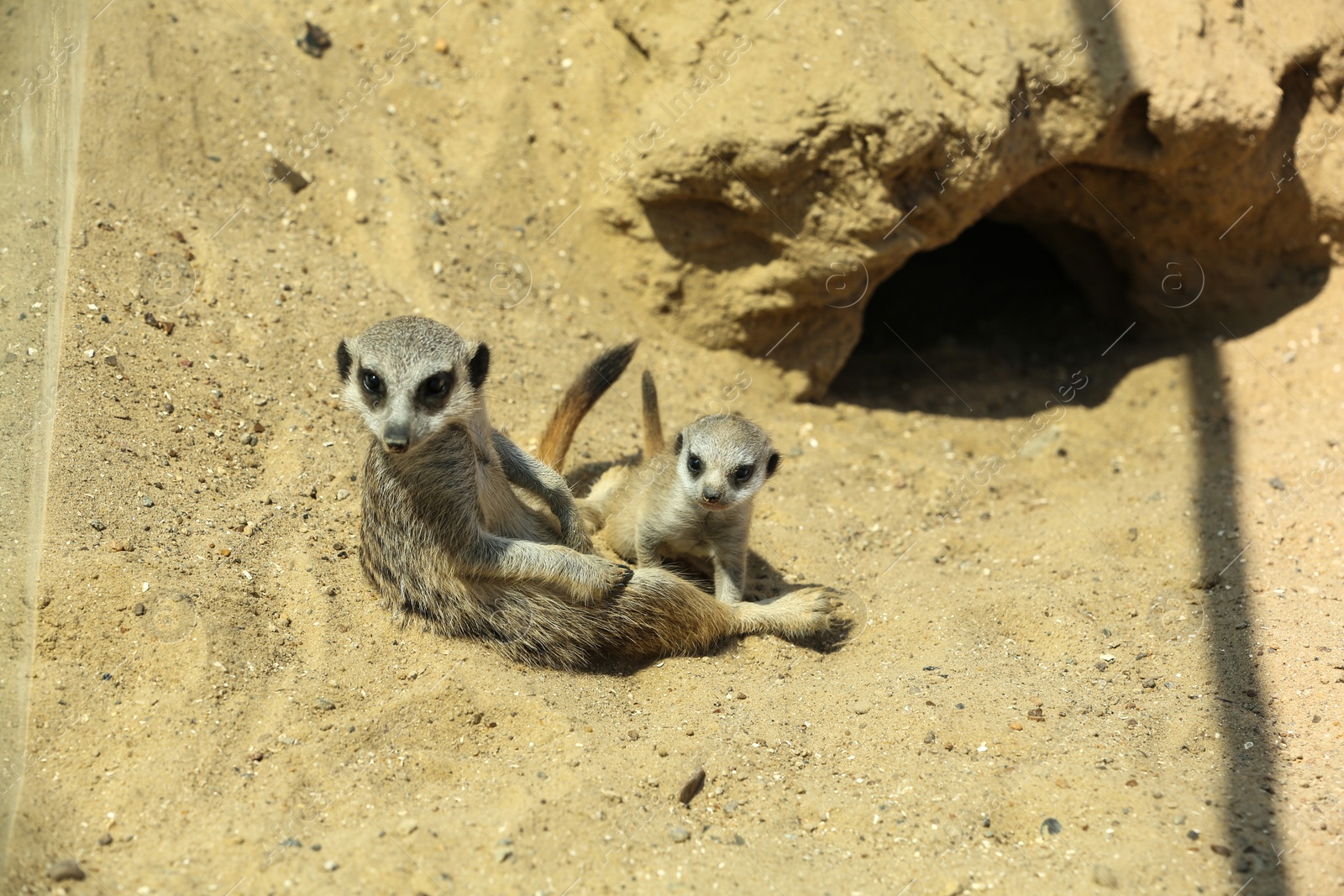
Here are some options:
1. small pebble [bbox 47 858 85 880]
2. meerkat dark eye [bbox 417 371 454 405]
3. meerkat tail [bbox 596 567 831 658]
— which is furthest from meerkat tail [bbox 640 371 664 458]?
small pebble [bbox 47 858 85 880]

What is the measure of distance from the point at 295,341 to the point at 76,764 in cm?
205

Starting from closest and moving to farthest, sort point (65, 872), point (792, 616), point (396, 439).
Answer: point (65, 872) < point (396, 439) < point (792, 616)

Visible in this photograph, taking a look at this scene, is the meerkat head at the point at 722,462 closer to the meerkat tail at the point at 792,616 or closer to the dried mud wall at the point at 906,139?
the meerkat tail at the point at 792,616

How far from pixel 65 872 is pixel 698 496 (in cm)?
212

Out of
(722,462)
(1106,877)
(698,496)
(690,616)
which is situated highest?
(1106,877)

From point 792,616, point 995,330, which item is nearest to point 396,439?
point 792,616

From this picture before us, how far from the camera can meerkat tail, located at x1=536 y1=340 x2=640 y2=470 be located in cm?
417

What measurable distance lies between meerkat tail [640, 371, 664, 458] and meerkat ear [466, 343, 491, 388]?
996 mm

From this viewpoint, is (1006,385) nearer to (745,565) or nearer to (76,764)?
(745,565)

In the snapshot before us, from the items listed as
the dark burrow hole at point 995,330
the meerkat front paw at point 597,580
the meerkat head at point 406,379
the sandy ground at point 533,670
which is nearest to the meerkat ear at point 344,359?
the meerkat head at point 406,379

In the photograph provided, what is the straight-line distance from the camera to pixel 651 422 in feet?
14.3

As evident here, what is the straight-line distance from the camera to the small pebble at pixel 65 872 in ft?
8.07

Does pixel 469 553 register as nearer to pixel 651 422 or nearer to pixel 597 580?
pixel 597 580

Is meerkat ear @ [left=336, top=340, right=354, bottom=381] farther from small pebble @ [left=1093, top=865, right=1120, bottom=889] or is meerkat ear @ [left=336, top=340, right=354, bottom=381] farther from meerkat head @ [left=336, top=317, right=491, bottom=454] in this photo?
small pebble @ [left=1093, top=865, right=1120, bottom=889]
